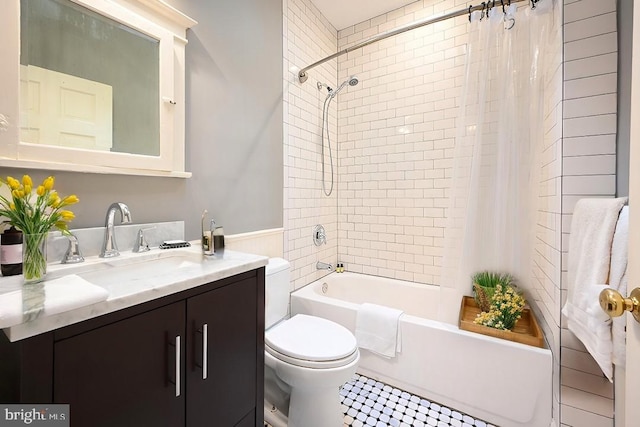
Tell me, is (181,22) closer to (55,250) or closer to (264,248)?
(55,250)

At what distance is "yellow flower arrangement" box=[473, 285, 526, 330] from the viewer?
5.54 ft

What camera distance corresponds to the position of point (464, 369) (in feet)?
5.44

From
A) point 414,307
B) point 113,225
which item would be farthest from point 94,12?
point 414,307

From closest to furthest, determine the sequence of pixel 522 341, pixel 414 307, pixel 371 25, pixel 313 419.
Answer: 1. pixel 313 419
2. pixel 522 341
3. pixel 414 307
4. pixel 371 25

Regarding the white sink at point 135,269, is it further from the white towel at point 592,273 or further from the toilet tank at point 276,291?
the white towel at point 592,273

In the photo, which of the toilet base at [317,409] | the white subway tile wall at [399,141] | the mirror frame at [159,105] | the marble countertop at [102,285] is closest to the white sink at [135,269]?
the marble countertop at [102,285]

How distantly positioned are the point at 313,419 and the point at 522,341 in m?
1.20

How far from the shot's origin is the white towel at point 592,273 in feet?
3.18

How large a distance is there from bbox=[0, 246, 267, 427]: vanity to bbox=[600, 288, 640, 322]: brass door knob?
3.34 ft

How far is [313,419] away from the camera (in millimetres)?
1438

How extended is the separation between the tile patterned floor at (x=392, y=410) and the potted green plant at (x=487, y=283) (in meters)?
0.68

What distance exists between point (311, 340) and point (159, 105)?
1.40 m

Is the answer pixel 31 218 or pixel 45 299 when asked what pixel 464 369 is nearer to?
pixel 45 299

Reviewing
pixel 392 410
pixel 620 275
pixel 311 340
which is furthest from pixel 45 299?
pixel 392 410
